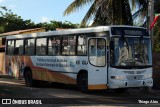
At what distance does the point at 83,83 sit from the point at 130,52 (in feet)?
8.61

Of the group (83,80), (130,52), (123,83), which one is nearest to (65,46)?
(83,80)

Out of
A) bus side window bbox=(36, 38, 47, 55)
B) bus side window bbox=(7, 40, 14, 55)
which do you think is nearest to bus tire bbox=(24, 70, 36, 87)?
bus side window bbox=(36, 38, 47, 55)

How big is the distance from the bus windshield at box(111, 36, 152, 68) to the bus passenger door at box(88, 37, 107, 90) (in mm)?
504

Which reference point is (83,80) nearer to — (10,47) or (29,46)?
(29,46)

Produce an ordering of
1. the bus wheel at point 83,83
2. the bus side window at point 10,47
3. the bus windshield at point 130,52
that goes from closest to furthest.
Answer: the bus windshield at point 130,52 < the bus wheel at point 83,83 < the bus side window at point 10,47

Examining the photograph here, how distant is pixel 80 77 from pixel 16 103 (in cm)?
516

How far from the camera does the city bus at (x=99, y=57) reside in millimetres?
15836

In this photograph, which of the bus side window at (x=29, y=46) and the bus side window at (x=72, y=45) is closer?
the bus side window at (x=72, y=45)

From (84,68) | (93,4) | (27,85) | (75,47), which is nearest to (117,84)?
(84,68)

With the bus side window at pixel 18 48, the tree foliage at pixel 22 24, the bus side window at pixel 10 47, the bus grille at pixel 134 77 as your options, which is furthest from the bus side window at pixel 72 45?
the tree foliage at pixel 22 24

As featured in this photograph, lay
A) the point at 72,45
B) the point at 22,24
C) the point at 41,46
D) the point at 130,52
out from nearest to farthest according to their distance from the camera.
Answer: the point at 130,52, the point at 72,45, the point at 41,46, the point at 22,24

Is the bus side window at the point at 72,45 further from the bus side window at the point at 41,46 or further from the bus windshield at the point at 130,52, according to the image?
the bus windshield at the point at 130,52

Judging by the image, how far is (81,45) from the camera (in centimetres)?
1738

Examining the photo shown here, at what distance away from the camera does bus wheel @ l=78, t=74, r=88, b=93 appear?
1692cm
